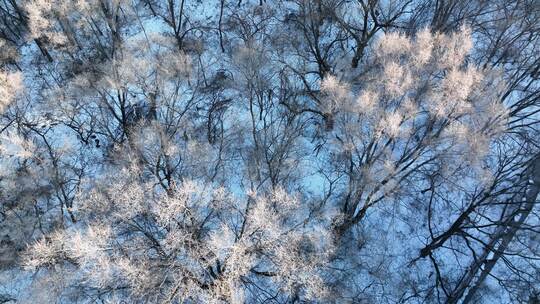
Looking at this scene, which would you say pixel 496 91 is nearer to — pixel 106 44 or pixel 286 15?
pixel 286 15

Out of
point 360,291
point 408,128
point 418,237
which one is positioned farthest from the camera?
point 418,237

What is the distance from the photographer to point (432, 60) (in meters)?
18.0

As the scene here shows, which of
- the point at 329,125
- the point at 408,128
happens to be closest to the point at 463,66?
the point at 408,128

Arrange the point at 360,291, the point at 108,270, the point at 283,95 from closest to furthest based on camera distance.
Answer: the point at 108,270
the point at 360,291
the point at 283,95

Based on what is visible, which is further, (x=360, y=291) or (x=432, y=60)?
(x=360, y=291)

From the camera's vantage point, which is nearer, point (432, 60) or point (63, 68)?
point (432, 60)

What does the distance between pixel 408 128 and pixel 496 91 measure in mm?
3410

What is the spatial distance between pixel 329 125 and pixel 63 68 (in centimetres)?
1605

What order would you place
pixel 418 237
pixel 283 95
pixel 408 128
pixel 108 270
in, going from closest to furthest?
pixel 108 270, pixel 408 128, pixel 418 237, pixel 283 95

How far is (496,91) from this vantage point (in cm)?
1786

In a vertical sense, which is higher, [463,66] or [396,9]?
[396,9]

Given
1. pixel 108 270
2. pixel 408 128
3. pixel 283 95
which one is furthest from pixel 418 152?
pixel 108 270

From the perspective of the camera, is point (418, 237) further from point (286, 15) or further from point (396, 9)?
point (286, 15)

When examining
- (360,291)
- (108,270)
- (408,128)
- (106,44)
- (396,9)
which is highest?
(396,9)
